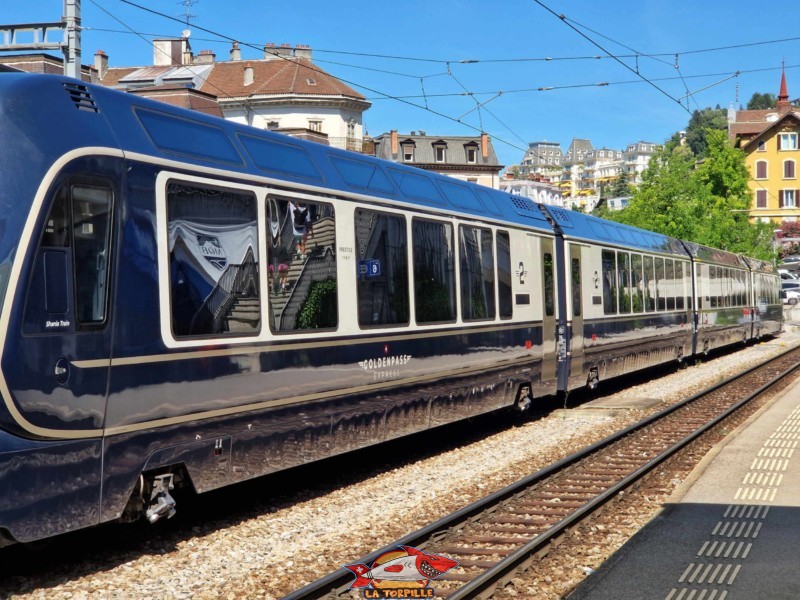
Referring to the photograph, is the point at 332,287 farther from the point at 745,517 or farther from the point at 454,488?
A: the point at 745,517

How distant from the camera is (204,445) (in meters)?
7.05

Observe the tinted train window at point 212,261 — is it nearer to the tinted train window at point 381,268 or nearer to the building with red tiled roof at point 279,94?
the tinted train window at point 381,268

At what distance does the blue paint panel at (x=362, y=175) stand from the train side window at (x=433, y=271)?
2.11 feet

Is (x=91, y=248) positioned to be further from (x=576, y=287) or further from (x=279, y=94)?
(x=279, y=94)

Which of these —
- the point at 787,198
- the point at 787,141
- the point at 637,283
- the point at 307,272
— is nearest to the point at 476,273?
the point at 307,272

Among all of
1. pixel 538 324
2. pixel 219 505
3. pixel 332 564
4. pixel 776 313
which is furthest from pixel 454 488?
pixel 776 313

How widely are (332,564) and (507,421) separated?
8.47 meters

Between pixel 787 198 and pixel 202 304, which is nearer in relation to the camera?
pixel 202 304

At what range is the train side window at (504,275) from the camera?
1276 cm

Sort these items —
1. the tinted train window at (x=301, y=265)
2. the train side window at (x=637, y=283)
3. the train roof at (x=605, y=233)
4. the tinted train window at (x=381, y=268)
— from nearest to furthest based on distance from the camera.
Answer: the tinted train window at (x=301, y=265), the tinted train window at (x=381, y=268), the train roof at (x=605, y=233), the train side window at (x=637, y=283)

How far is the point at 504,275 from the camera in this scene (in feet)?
42.3

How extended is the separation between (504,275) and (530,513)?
4.86 meters

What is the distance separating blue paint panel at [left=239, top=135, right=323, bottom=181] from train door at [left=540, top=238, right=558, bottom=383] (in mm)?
6551

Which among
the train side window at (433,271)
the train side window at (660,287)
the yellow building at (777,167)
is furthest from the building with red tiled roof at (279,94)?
the yellow building at (777,167)
